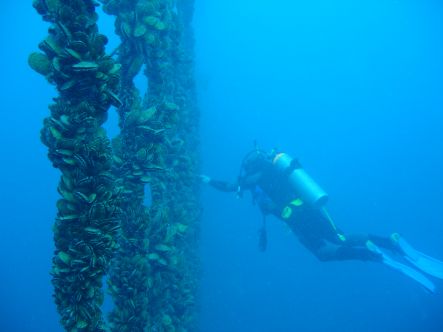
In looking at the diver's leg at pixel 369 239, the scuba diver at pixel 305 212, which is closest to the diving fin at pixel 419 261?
the scuba diver at pixel 305 212

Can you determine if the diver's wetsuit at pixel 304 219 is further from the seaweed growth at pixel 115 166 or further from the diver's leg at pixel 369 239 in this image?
the seaweed growth at pixel 115 166

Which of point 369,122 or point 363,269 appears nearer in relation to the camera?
point 363,269

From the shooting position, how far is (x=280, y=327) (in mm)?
28297

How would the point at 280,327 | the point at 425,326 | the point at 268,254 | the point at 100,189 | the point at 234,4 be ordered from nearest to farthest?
the point at 100,189, the point at 280,327, the point at 425,326, the point at 268,254, the point at 234,4

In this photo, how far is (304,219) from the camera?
1025 centimetres

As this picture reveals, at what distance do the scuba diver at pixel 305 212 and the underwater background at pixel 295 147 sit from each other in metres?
19.1

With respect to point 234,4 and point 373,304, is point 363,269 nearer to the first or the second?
point 373,304

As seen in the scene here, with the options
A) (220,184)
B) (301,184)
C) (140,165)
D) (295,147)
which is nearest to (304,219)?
(301,184)

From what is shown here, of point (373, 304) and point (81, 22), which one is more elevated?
Answer: point (81, 22)

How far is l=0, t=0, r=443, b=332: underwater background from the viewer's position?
3183cm

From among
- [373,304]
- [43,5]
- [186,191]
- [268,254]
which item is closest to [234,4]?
[268,254]

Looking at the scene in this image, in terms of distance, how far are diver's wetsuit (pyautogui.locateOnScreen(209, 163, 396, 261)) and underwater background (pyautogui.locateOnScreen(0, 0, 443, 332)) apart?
1898 cm

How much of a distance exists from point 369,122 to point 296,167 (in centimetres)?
4877

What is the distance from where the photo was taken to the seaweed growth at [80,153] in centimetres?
270
